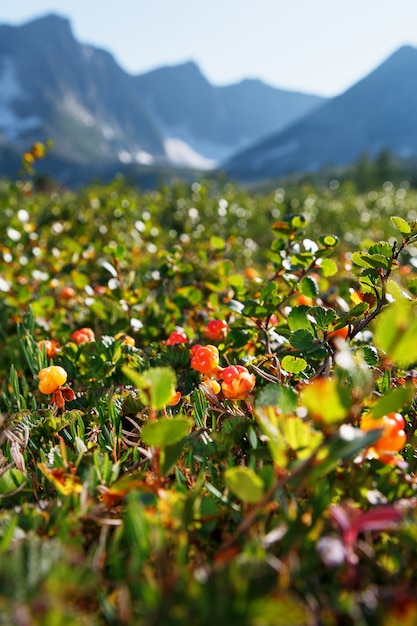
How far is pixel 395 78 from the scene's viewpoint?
118000mm

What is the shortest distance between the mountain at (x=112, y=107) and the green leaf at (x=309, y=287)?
305 ft

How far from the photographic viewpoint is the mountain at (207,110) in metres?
151

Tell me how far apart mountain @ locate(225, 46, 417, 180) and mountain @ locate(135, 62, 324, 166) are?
37.1 metres

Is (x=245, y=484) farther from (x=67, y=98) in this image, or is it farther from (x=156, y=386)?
(x=67, y=98)

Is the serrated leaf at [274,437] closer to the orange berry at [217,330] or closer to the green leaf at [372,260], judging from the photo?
the green leaf at [372,260]

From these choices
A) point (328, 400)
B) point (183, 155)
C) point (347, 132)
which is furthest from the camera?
point (183, 155)

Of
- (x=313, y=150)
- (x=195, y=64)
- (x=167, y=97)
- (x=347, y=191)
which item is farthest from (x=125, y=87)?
(x=347, y=191)

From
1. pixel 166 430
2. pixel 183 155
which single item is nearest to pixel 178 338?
pixel 166 430

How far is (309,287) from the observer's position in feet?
4.38

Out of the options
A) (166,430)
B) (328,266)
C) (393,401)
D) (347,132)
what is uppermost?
(393,401)

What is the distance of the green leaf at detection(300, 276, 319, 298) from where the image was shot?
1326mm

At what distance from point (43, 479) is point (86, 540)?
0.78 feet

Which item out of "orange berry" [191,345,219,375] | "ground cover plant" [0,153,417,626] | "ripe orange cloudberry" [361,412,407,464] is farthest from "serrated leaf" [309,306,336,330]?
"ripe orange cloudberry" [361,412,407,464]

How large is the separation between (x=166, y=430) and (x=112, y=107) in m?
148
